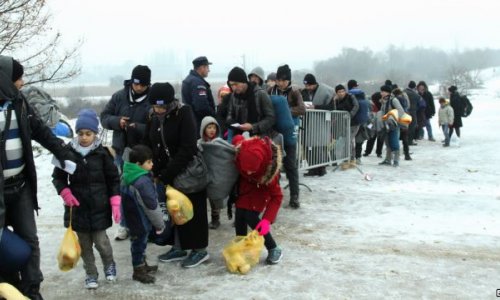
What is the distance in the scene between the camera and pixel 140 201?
4566mm

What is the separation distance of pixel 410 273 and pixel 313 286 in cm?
100

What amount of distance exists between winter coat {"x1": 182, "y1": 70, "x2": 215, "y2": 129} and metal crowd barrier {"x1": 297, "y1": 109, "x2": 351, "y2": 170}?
2.27m

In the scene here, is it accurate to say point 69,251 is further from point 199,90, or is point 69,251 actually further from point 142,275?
point 199,90

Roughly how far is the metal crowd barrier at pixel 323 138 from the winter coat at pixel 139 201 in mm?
4464

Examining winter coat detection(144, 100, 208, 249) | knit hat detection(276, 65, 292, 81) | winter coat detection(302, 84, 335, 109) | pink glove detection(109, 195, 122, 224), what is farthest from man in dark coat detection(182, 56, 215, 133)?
winter coat detection(302, 84, 335, 109)

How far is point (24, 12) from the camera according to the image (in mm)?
12117

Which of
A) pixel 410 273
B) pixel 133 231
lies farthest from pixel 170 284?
pixel 410 273

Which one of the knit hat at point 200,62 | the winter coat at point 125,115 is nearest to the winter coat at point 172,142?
the winter coat at point 125,115

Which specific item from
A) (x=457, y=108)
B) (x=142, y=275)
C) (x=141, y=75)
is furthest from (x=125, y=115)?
(x=457, y=108)

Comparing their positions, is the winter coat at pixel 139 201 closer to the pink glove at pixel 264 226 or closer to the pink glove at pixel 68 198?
the pink glove at pixel 68 198

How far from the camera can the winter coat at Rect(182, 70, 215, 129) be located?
6.94m

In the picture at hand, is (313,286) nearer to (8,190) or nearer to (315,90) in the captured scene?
(8,190)

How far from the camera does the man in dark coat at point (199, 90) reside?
6938 mm

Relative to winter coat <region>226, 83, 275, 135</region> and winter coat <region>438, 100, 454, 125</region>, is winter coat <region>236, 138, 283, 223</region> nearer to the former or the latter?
winter coat <region>226, 83, 275, 135</region>
